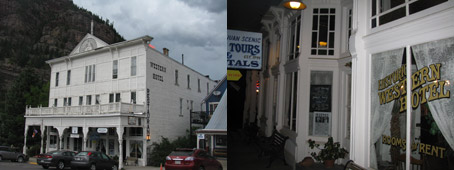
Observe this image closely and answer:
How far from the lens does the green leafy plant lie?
5.09 metres

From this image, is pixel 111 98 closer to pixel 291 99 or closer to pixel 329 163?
pixel 291 99

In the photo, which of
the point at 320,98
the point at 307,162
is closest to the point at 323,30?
the point at 320,98

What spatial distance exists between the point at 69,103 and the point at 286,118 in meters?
3.17

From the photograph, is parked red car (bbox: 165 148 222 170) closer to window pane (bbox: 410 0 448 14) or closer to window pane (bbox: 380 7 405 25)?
window pane (bbox: 380 7 405 25)

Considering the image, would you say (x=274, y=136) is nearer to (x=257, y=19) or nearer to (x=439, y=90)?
(x=257, y=19)

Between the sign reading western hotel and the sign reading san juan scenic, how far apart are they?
5.05 feet

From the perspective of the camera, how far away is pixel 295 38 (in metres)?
5.10

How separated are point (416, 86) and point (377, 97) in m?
0.51

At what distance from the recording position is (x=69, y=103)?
3328 mm

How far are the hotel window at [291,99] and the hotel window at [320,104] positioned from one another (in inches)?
9.3

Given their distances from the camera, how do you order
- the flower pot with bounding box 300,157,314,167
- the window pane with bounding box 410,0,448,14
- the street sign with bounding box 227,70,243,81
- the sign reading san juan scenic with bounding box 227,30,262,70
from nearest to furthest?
the window pane with bounding box 410,0,448,14 → the street sign with bounding box 227,70,243,81 → the sign reading san juan scenic with bounding box 227,30,262,70 → the flower pot with bounding box 300,157,314,167

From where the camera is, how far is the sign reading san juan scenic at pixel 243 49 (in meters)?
4.31

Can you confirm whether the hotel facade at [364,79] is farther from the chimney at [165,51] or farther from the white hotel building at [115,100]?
the chimney at [165,51]

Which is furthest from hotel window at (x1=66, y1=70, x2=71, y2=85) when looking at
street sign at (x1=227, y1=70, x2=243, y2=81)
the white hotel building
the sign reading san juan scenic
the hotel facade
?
the hotel facade
